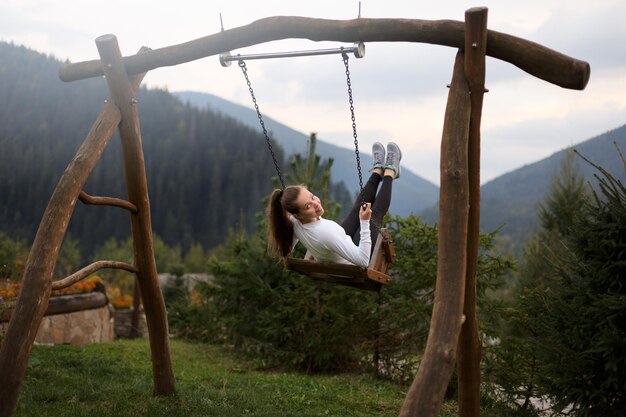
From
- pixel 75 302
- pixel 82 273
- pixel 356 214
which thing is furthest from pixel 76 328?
pixel 356 214

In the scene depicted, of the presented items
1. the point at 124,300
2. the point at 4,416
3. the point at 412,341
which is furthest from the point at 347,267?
the point at 124,300

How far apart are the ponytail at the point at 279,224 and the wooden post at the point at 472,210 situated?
1555 mm

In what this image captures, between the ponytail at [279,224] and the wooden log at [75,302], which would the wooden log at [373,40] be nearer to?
the ponytail at [279,224]

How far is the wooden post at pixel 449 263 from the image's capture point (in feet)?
12.7

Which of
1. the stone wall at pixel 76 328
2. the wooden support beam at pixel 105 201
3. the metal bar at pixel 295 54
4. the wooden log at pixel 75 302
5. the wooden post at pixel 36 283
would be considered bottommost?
the stone wall at pixel 76 328

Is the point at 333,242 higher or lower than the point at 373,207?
lower

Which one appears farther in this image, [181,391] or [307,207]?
→ [181,391]

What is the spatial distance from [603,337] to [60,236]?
4.46m

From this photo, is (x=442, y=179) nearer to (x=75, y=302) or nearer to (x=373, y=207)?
(x=373, y=207)

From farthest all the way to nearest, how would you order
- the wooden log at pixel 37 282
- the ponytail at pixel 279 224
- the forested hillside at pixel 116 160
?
the forested hillside at pixel 116 160 < the ponytail at pixel 279 224 < the wooden log at pixel 37 282

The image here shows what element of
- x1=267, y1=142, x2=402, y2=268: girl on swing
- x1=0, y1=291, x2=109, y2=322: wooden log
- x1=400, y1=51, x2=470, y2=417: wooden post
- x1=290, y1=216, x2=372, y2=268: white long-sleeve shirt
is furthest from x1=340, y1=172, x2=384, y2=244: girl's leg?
x1=0, y1=291, x2=109, y2=322: wooden log

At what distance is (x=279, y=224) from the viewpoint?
19.1 feet

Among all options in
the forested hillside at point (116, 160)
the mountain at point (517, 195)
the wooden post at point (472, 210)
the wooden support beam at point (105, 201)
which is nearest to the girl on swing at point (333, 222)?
the wooden post at point (472, 210)

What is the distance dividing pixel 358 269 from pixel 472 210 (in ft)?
3.39
